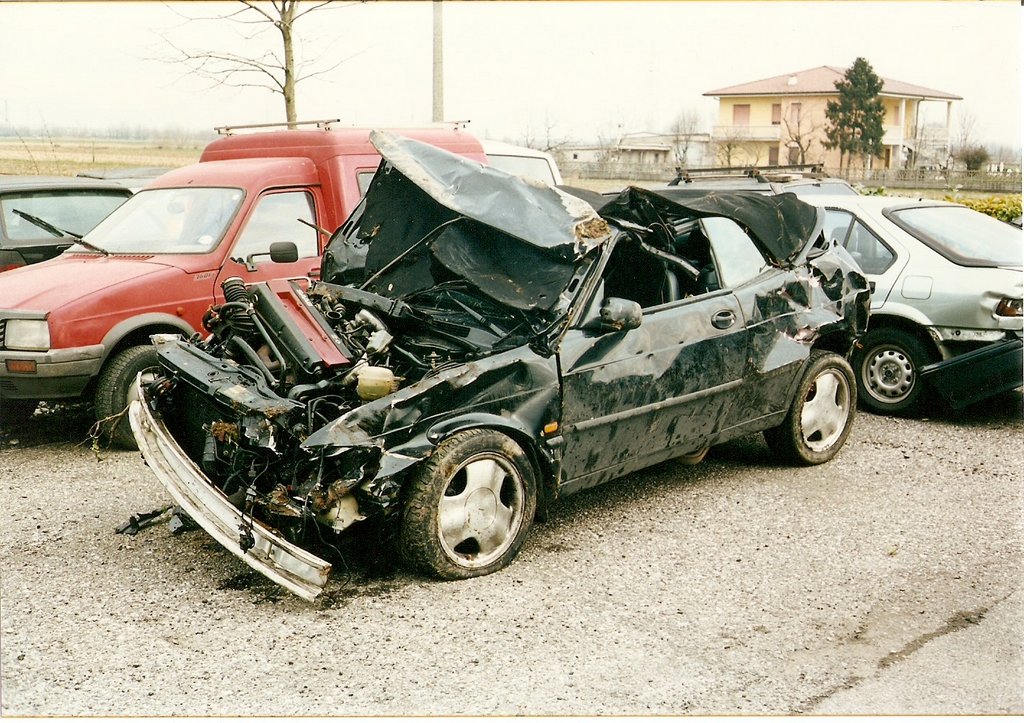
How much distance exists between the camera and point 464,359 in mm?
4699

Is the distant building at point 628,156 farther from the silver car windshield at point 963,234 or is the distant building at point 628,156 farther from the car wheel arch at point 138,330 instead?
the car wheel arch at point 138,330

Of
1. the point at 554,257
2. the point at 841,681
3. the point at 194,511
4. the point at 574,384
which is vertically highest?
the point at 554,257

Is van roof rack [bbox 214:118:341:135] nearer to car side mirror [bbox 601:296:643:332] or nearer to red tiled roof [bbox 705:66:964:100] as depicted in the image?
car side mirror [bbox 601:296:643:332]

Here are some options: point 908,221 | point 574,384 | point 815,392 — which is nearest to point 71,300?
point 574,384

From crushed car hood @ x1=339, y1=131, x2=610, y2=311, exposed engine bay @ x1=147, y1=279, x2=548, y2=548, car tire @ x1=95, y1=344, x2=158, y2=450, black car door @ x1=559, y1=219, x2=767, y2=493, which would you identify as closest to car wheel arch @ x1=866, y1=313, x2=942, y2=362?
black car door @ x1=559, y1=219, x2=767, y2=493

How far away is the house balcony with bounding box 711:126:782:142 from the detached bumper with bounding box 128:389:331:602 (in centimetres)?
2625

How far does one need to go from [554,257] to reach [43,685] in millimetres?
2942

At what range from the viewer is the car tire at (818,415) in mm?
6277

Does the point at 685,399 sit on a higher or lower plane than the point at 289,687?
higher

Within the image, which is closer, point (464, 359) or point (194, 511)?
point (194, 511)

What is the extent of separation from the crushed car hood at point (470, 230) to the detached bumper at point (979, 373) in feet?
11.6

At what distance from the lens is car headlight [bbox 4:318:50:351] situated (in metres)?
6.32

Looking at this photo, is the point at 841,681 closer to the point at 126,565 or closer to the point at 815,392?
the point at 815,392

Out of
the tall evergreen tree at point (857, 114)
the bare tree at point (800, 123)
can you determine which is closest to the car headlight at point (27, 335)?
the tall evergreen tree at point (857, 114)
